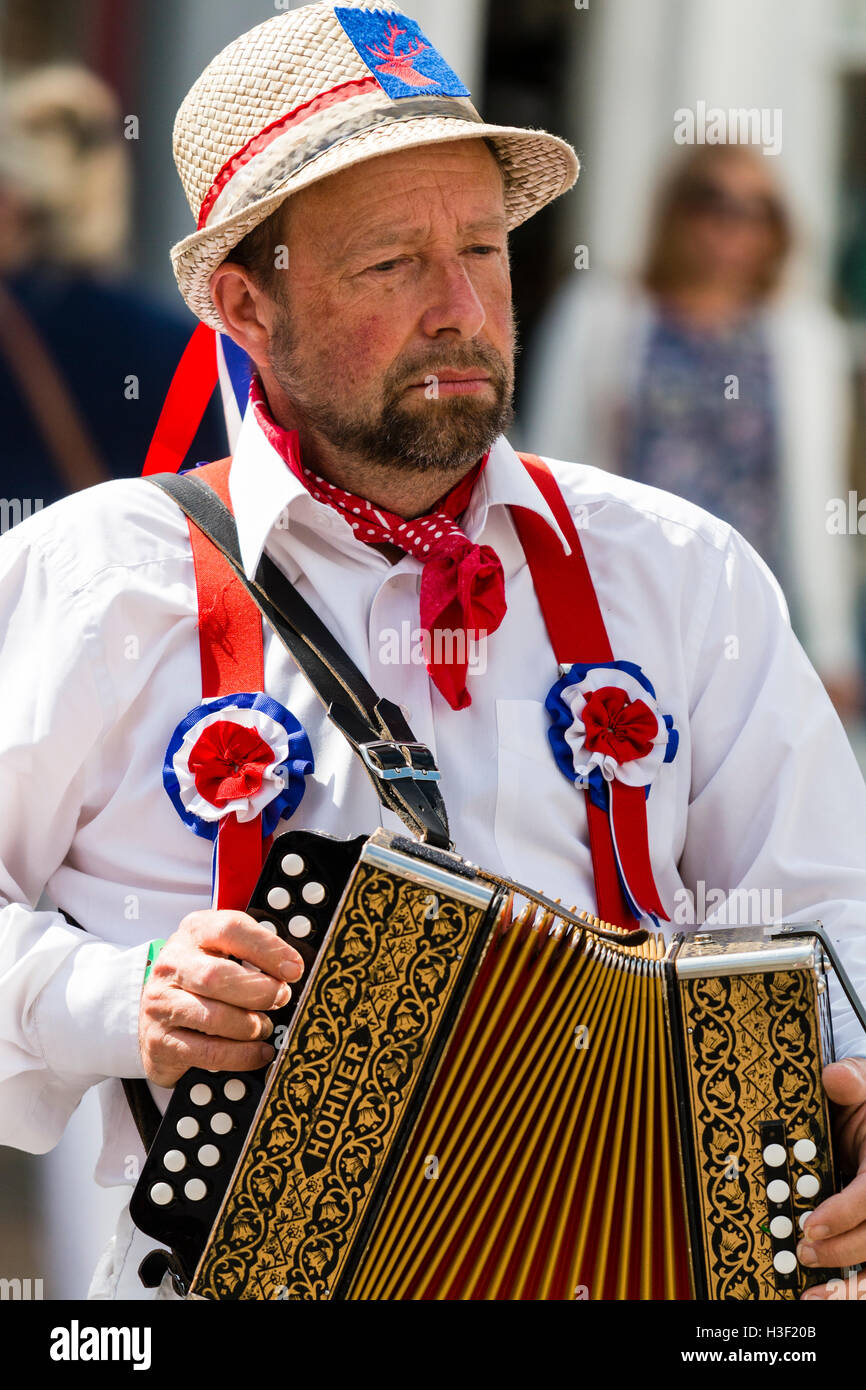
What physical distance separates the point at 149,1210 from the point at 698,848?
0.98 meters

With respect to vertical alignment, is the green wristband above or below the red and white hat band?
below

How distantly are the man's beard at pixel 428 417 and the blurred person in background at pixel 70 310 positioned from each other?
1.43m

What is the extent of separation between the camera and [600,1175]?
1.95m

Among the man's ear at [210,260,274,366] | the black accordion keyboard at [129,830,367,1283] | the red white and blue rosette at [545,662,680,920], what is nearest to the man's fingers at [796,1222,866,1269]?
the red white and blue rosette at [545,662,680,920]

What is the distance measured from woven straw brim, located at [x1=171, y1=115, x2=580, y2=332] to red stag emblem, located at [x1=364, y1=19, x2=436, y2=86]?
8 cm

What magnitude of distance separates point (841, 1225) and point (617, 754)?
0.69 m

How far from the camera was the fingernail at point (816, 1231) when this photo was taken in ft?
6.07

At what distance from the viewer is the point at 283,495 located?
91.1 inches

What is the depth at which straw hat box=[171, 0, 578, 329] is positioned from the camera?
2.29m

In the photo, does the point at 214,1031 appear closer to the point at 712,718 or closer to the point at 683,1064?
the point at 683,1064

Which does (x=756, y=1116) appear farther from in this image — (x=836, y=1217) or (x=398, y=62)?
(x=398, y=62)

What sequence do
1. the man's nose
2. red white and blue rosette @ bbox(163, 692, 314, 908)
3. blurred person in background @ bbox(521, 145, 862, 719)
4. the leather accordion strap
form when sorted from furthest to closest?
blurred person in background @ bbox(521, 145, 862, 719)
the man's nose
red white and blue rosette @ bbox(163, 692, 314, 908)
the leather accordion strap

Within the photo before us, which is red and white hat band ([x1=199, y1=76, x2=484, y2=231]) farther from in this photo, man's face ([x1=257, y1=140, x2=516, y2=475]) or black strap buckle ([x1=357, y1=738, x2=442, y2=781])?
black strap buckle ([x1=357, y1=738, x2=442, y2=781])

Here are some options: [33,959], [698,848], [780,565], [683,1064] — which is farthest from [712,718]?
[780,565]
